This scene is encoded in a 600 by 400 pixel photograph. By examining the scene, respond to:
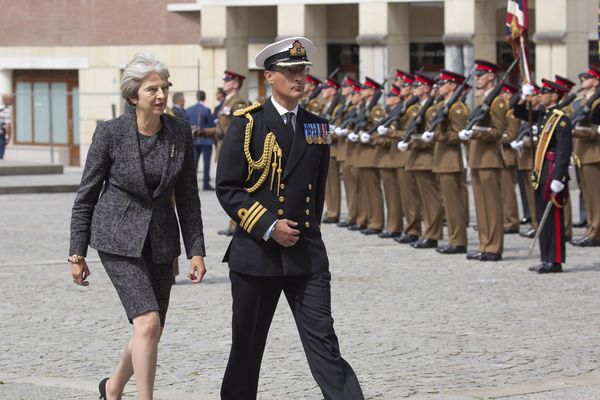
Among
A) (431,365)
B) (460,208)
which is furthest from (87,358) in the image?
(460,208)

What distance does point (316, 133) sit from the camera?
7.05 metres

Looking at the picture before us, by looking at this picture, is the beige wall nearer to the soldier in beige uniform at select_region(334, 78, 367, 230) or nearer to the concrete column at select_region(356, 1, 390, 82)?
the concrete column at select_region(356, 1, 390, 82)

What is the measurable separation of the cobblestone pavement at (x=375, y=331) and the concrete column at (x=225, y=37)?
19206mm

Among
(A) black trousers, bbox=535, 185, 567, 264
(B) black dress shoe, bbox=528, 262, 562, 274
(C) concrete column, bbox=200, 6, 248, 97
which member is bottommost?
(B) black dress shoe, bbox=528, 262, 562, 274

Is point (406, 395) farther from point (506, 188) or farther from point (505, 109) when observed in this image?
point (506, 188)

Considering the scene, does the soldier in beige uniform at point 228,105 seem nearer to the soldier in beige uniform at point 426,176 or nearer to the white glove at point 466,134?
the soldier in beige uniform at point 426,176

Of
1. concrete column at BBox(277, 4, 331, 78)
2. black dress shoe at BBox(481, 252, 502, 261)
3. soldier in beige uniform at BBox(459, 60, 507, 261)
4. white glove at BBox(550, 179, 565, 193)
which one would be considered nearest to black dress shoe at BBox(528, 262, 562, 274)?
white glove at BBox(550, 179, 565, 193)

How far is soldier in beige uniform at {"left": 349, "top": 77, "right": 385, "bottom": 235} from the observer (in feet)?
60.8

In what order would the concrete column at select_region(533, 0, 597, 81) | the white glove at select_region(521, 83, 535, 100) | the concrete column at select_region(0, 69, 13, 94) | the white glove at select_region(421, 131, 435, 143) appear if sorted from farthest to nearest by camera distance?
the concrete column at select_region(0, 69, 13, 94)
the concrete column at select_region(533, 0, 597, 81)
the white glove at select_region(421, 131, 435, 143)
the white glove at select_region(521, 83, 535, 100)

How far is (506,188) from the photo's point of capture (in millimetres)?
18688

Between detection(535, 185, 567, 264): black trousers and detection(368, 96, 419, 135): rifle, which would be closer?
detection(535, 185, 567, 264): black trousers

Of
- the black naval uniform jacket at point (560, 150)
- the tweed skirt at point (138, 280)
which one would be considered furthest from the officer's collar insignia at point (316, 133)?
the black naval uniform jacket at point (560, 150)

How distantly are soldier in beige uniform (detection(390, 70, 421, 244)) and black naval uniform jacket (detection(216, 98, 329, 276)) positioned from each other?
1013cm

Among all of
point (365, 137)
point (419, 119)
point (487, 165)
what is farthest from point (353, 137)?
point (487, 165)
